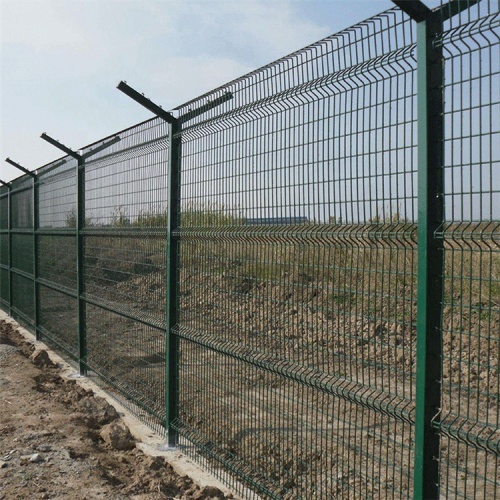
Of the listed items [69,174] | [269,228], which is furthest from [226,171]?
[69,174]

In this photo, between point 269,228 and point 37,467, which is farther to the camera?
point 37,467

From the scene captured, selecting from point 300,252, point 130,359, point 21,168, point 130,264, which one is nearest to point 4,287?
point 21,168

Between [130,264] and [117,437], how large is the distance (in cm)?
172

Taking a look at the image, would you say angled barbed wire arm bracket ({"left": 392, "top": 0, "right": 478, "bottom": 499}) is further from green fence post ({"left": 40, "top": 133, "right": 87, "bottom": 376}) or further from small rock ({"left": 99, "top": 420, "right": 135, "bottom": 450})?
green fence post ({"left": 40, "top": 133, "right": 87, "bottom": 376})

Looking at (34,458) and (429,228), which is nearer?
(429,228)

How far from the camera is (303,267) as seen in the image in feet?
11.7

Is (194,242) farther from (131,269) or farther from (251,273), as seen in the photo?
(131,269)

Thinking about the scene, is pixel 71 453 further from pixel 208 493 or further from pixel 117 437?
pixel 208 493

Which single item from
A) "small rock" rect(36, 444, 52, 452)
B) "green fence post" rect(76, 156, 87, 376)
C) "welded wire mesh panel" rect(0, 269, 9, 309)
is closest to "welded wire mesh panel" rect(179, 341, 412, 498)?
"small rock" rect(36, 444, 52, 452)

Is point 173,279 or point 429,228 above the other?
point 429,228

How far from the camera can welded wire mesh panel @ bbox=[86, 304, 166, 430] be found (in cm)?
588

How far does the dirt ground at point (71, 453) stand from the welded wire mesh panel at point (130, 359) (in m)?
0.27

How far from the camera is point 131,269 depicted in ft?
20.7

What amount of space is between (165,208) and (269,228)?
1.88 metres
